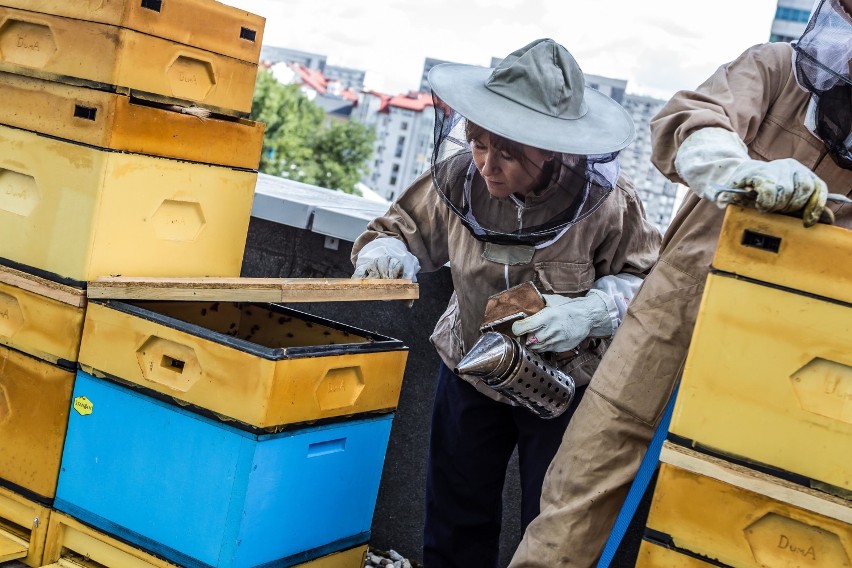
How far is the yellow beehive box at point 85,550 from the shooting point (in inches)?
89.0

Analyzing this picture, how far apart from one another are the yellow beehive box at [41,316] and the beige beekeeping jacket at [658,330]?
1.20m

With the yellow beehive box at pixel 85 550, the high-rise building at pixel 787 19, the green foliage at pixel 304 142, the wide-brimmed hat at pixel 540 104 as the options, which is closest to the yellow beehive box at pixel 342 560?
the yellow beehive box at pixel 85 550

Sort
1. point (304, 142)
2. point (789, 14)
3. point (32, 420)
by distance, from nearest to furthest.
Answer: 1. point (32, 420)
2. point (304, 142)
3. point (789, 14)

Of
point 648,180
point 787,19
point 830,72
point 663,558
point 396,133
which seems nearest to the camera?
point 663,558

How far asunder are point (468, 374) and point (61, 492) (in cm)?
108

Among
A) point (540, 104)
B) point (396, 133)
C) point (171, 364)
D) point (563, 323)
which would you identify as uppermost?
point (396, 133)

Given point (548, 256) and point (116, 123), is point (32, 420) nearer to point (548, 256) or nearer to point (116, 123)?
point (116, 123)

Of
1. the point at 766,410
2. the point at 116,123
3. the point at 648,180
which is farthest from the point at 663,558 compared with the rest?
the point at 648,180

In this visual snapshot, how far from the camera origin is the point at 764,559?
61.1 inches

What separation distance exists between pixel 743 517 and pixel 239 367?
1.08 metres

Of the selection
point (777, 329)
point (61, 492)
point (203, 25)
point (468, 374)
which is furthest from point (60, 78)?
point (777, 329)

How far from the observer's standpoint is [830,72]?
5.66 feet

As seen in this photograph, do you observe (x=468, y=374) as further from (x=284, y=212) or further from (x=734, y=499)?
(x=284, y=212)

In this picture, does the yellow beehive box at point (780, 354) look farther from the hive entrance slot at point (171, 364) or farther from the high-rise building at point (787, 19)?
the high-rise building at point (787, 19)
